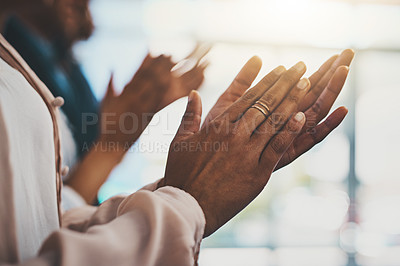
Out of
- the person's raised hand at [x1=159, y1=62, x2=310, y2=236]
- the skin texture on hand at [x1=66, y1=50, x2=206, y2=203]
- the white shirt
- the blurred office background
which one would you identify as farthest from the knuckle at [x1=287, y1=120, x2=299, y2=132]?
the blurred office background

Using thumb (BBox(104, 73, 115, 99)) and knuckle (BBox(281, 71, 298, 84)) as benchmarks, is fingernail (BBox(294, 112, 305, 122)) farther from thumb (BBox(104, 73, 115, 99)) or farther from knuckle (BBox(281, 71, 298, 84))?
thumb (BBox(104, 73, 115, 99))

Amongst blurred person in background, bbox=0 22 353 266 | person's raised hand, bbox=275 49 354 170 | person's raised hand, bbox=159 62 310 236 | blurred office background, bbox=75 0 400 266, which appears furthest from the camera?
blurred office background, bbox=75 0 400 266

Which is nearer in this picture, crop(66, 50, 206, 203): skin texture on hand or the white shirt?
the white shirt

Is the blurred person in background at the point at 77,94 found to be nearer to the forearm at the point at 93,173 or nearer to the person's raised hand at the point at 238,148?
the forearm at the point at 93,173

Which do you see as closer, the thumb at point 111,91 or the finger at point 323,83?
the finger at point 323,83

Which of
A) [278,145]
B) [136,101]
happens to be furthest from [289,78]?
[136,101]

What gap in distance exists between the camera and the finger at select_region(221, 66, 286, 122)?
526mm

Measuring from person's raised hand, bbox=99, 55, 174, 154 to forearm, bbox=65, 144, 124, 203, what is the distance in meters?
0.03

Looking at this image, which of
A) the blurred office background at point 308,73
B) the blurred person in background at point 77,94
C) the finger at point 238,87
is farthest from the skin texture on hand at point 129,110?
the blurred office background at point 308,73

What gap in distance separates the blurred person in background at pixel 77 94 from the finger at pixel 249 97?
0.86 ft

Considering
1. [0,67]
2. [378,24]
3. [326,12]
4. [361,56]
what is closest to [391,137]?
[361,56]

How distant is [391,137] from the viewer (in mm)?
3459

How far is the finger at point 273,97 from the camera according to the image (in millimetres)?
510

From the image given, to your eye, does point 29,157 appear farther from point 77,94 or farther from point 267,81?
point 77,94
